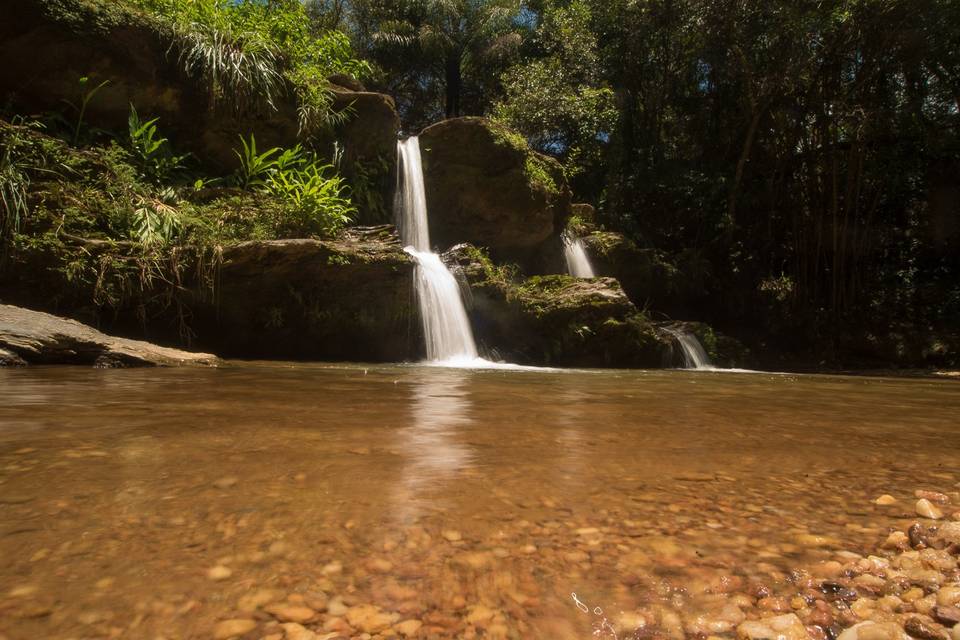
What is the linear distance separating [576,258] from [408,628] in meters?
10.8

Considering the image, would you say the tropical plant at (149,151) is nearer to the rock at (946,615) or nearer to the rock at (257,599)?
the rock at (257,599)

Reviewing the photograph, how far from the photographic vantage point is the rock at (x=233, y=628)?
0.76 metres

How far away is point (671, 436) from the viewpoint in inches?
83.4

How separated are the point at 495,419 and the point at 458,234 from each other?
817 cm

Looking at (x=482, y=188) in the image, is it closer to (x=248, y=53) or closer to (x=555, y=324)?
(x=555, y=324)

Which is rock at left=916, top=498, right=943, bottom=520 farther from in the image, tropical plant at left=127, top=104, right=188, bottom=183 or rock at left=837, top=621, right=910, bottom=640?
tropical plant at left=127, top=104, right=188, bottom=183

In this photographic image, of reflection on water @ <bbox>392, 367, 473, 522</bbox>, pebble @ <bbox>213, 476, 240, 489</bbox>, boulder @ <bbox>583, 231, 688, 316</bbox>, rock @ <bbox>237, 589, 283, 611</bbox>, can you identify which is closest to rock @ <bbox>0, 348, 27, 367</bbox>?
reflection on water @ <bbox>392, 367, 473, 522</bbox>

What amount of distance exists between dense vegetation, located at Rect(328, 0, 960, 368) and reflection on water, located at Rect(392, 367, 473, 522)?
1084 centimetres

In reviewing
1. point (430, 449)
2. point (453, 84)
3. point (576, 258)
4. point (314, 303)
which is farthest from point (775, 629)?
point (453, 84)

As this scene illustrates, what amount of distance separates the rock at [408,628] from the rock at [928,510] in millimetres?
1175

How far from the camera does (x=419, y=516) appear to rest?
3.90 feet

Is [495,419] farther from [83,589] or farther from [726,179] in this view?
[726,179]

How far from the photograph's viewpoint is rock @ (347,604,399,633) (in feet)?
2.64

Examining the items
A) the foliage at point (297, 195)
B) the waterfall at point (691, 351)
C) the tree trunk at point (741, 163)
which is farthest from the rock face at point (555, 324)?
the tree trunk at point (741, 163)
